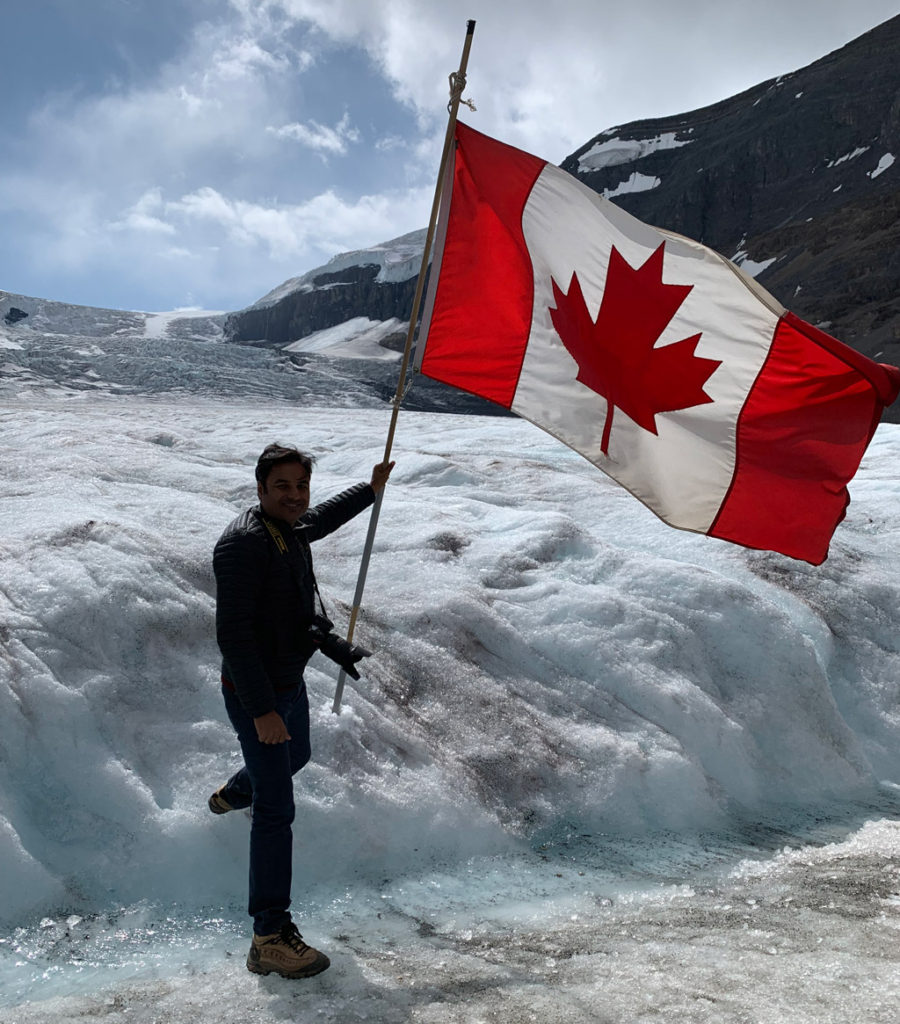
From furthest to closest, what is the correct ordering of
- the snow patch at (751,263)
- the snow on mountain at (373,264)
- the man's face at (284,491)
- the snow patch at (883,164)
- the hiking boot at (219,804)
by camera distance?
1. the snow on mountain at (373,264)
2. the snow patch at (883,164)
3. the snow patch at (751,263)
4. the hiking boot at (219,804)
5. the man's face at (284,491)

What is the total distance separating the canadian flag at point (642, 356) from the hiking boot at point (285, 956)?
109 inches

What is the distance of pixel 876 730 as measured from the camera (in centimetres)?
568

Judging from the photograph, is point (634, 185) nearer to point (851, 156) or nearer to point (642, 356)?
point (851, 156)

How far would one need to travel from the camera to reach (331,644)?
3.12 metres

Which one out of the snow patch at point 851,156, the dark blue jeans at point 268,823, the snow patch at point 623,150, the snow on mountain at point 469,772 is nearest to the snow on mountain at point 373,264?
the snow patch at point 623,150

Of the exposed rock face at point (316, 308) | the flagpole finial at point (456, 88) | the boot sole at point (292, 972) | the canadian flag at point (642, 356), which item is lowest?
the boot sole at point (292, 972)

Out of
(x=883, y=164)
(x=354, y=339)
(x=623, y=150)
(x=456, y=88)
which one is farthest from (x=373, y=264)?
(x=456, y=88)

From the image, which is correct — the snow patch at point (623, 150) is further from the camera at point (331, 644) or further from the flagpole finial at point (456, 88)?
the camera at point (331, 644)

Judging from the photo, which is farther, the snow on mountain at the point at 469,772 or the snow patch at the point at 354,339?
the snow patch at the point at 354,339

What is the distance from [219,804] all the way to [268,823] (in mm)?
613

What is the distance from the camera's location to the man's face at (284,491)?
9.85ft

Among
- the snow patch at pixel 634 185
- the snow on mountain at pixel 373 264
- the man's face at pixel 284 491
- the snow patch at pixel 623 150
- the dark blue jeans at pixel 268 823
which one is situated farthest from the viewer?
the snow on mountain at pixel 373 264

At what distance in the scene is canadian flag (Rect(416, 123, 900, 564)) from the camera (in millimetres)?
4324

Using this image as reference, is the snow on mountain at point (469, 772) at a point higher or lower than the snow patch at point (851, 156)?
lower
